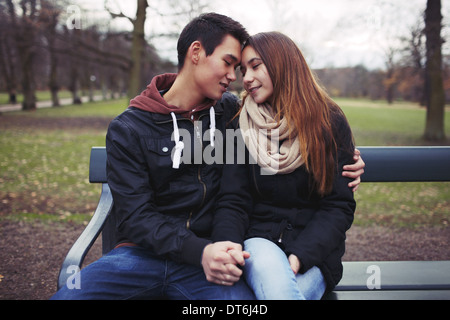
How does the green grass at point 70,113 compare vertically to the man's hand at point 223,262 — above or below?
above

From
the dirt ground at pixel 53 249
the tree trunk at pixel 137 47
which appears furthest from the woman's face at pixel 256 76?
the tree trunk at pixel 137 47

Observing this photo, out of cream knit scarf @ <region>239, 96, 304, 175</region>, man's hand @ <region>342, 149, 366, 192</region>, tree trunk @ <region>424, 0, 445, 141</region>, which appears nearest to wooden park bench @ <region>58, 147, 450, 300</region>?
man's hand @ <region>342, 149, 366, 192</region>

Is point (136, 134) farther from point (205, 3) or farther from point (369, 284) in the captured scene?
point (205, 3)

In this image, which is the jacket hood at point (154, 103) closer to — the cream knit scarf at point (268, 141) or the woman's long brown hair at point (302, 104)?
the cream knit scarf at point (268, 141)

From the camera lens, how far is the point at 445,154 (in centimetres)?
287

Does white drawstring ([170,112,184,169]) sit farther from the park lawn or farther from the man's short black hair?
the park lawn

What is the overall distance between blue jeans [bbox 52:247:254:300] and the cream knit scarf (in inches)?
26.0

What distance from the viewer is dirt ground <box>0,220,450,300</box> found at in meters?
3.45

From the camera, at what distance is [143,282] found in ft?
Answer: 6.82

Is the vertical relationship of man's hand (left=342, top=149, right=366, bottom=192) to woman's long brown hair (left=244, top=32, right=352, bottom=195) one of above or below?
below

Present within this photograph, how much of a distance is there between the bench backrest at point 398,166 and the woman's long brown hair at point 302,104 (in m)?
0.73

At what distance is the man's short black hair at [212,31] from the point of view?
2381 mm
